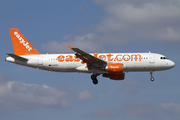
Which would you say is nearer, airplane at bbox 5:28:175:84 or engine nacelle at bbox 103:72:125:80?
airplane at bbox 5:28:175:84

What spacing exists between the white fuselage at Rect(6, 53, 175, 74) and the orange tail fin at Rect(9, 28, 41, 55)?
1470mm

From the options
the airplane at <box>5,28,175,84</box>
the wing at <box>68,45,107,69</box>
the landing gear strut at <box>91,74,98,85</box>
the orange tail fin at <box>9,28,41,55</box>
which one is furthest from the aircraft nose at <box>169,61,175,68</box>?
the orange tail fin at <box>9,28,41,55</box>

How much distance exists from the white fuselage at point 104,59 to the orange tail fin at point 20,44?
1.47m

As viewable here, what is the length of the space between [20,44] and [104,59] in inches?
640

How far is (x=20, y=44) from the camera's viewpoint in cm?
6322

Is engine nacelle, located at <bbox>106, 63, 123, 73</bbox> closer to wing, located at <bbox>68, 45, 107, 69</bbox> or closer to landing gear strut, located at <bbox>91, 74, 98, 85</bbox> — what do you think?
wing, located at <bbox>68, 45, 107, 69</bbox>

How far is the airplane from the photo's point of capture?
57438 mm

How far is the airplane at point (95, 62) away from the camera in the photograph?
57.4m

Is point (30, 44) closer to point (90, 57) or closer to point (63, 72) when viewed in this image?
point (63, 72)

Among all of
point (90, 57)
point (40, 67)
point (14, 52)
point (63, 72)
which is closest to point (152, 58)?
point (90, 57)

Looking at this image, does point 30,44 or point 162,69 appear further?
point 30,44

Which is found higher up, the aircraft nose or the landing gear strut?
the aircraft nose

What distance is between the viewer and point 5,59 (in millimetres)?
61062

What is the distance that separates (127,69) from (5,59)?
21.8m
